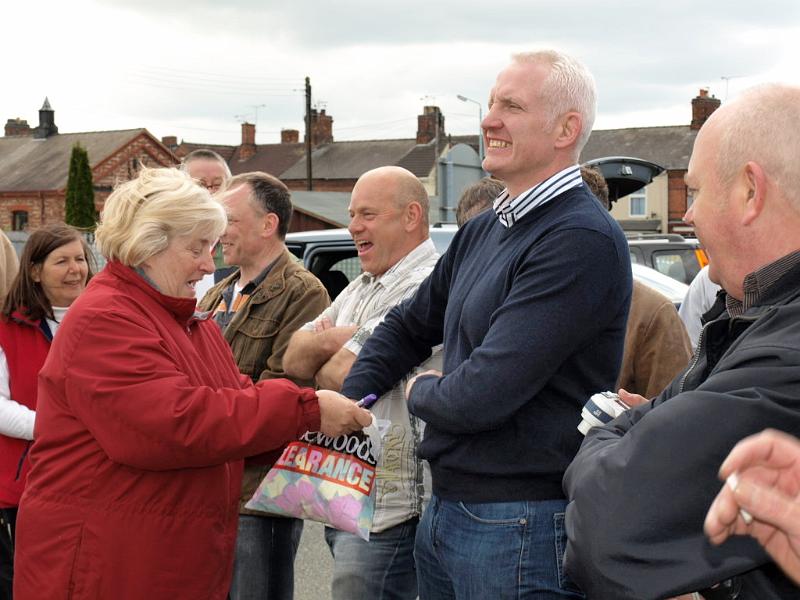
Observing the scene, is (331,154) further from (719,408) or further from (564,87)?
(719,408)

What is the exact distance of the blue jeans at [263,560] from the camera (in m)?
3.94

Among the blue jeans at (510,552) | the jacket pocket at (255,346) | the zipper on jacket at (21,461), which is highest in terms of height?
the jacket pocket at (255,346)

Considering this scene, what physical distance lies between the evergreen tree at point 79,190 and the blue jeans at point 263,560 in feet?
152

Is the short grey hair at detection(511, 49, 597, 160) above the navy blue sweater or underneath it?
above

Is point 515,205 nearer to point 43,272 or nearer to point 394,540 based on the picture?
point 394,540

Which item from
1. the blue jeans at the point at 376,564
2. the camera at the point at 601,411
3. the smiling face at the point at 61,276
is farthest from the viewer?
the smiling face at the point at 61,276

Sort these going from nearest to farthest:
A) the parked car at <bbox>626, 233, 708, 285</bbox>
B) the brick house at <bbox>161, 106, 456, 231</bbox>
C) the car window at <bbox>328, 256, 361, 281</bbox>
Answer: the car window at <bbox>328, 256, 361, 281</bbox>
the parked car at <bbox>626, 233, 708, 285</bbox>
the brick house at <bbox>161, 106, 456, 231</bbox>

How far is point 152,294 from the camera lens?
2.95 meters

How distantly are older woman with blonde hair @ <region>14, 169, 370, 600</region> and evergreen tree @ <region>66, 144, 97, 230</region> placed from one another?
47.2 metres

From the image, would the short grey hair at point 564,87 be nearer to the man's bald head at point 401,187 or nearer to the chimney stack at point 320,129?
the man's bald head at point 401,187

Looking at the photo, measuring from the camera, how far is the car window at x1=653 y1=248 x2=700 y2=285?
425 inches

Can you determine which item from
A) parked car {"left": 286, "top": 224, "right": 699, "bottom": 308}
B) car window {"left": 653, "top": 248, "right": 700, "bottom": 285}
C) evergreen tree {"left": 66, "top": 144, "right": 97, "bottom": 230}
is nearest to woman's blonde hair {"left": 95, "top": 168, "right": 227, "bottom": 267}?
parked car {"left": 286, "top": 224, "right": 699, "bottom": 308}

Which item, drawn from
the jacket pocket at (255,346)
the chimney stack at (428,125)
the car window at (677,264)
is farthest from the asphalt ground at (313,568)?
the chimney stack at (428,125)

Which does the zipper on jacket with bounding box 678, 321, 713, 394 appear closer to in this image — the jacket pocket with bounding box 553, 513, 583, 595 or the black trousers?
the jacket pocket with bounding box 553, 513, 583, 595
